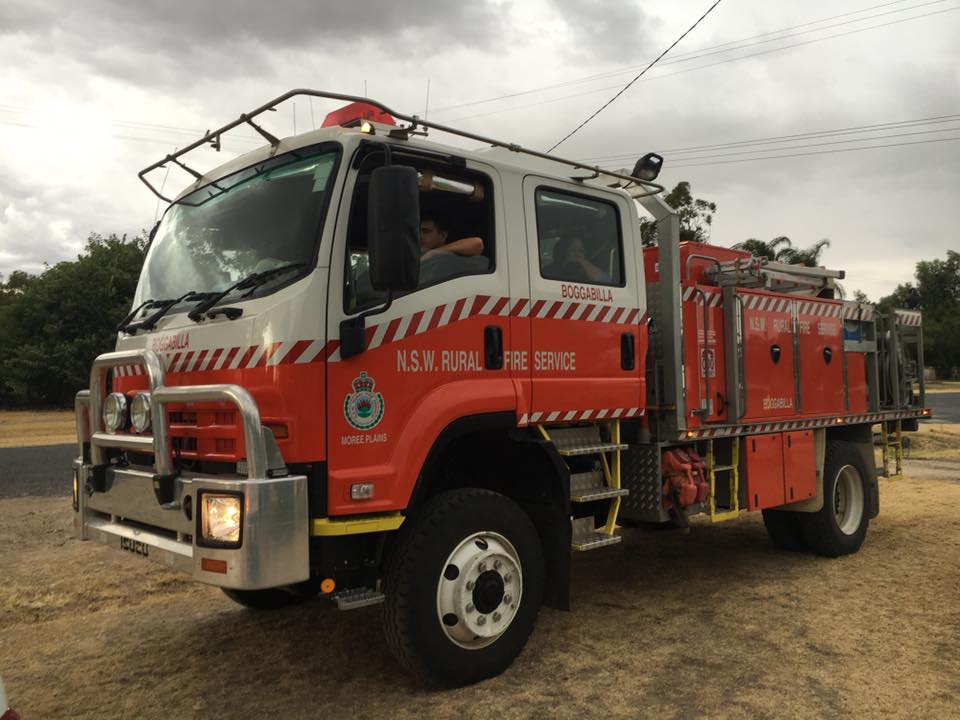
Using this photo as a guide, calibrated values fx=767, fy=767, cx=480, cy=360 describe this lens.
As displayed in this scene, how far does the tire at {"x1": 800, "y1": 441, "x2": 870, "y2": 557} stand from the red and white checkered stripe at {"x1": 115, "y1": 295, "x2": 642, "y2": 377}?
320 cm

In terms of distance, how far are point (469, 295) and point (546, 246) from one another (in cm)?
72

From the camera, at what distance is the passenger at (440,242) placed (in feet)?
13.1

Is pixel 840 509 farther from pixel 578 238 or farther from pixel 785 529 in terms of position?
pixel 578 238

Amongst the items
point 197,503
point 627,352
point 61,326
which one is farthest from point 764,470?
point 61,326

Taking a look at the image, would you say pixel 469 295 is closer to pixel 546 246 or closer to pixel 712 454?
pixel 546 246

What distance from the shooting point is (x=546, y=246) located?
4.47 m

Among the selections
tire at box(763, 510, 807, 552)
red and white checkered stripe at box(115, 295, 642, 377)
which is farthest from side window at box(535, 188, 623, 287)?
tire at box(763, 510, 807, 552)

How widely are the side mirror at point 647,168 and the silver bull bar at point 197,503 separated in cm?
332

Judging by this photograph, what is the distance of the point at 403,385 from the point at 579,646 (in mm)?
1975

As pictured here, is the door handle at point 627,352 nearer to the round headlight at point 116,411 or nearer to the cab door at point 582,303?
the cab door at point 582,303

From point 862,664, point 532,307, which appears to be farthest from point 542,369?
point 862,664

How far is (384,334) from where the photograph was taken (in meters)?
3.62

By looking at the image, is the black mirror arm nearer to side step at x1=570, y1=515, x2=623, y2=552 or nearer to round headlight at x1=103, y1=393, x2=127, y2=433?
round headlight at x1=103, y1=393, x2=127, y2=433

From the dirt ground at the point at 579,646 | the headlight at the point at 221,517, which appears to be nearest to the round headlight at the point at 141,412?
the headlight at the point at 221,517
